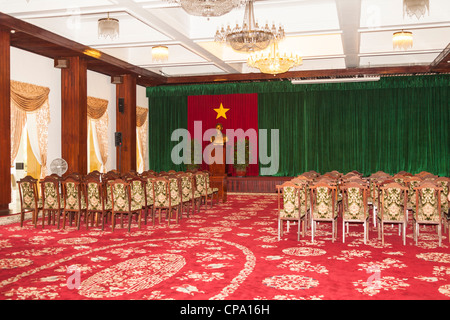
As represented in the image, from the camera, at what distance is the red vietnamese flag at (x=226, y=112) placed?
15930mm

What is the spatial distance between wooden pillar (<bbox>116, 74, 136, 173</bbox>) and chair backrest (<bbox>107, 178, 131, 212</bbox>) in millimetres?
6319

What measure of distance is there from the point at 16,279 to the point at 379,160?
1298cm

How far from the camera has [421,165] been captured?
14.5m


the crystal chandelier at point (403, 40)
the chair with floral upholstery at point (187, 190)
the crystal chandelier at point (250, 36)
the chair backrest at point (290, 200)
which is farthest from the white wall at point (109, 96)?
the crystal chandelier at point (403, 40)

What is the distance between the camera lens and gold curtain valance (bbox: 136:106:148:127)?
50.5ft

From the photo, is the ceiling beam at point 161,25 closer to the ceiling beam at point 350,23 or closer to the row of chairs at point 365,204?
the ceiling beam at point 350,23

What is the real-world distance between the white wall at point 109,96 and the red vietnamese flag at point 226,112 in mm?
3623

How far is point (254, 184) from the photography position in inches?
570

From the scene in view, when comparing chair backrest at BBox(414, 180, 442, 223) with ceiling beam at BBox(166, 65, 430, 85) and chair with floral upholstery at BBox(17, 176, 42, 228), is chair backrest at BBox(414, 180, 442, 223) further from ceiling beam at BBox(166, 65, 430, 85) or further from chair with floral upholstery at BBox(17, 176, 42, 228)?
ceiling beam at BBox(166, 65, 430, 85)

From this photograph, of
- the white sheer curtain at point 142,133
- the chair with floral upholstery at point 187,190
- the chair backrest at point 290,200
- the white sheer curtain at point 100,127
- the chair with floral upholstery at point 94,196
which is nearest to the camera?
the chair backrest at point 290,200

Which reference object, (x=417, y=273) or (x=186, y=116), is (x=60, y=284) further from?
(x=186, y=116)

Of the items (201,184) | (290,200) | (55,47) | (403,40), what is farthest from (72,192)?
(403,40)
